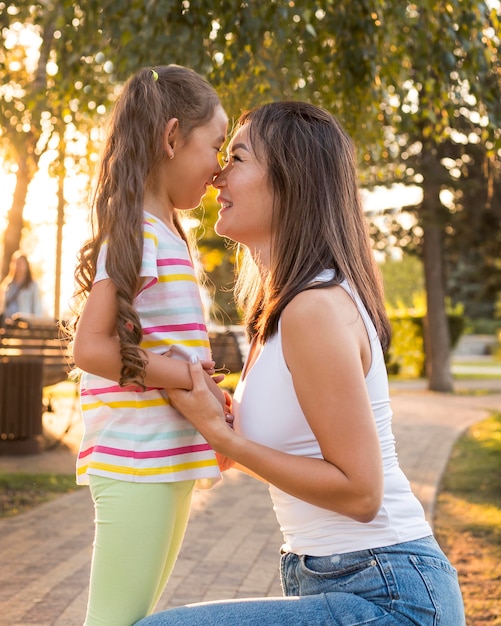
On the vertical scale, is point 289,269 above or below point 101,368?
above

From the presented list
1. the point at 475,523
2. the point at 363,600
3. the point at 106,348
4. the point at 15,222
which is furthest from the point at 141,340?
the point at 15,222

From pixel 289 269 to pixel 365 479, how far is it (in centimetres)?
49

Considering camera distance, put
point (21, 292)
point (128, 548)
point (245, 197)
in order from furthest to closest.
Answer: point (21, 292) → point (245, 197) → point (128, 548)

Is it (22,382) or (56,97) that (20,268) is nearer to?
(22,382)

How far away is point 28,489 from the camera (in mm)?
7301

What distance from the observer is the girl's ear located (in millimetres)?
2240

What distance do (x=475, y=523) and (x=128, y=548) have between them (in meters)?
5.11

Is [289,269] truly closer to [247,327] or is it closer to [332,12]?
[247,327]

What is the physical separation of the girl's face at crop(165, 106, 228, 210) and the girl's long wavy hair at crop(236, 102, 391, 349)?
0.13m

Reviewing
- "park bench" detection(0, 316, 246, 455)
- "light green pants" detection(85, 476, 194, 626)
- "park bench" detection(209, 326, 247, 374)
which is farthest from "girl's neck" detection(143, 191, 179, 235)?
"park bench" detection(209, 326, 247, 374)

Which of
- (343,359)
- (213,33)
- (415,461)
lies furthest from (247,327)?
(415,461)

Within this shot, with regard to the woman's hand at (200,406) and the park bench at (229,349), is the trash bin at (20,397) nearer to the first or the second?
the park bench at (229,349)

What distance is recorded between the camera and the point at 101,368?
2064 mm

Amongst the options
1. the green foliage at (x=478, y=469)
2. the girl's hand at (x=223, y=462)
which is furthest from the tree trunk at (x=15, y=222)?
the girl's hand at (x=223, y=462)
